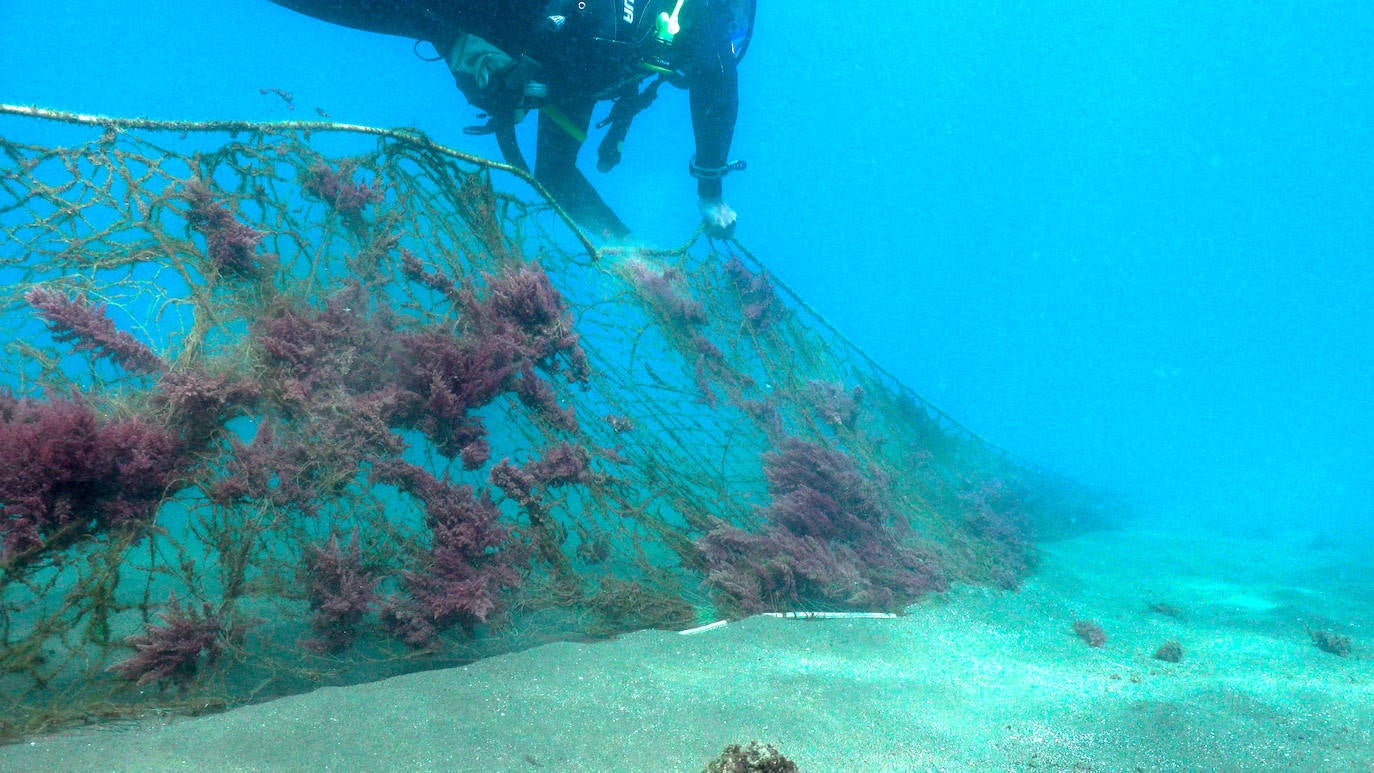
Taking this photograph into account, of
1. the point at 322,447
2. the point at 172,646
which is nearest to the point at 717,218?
the point at 322,447

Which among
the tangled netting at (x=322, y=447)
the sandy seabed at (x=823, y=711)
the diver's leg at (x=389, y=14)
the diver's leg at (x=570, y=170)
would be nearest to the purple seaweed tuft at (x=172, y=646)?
the tangled netting at (x=322, y=447)

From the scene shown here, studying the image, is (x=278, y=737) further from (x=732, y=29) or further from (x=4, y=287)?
(x=732, y=29)

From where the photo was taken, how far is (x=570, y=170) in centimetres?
716

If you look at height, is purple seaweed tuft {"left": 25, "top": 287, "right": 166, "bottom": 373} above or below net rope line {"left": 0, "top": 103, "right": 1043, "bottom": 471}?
below

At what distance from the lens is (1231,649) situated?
214 inches

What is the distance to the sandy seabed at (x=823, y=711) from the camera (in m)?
2.44

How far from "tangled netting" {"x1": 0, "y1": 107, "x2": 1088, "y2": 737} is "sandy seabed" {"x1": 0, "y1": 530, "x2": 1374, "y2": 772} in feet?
1.19

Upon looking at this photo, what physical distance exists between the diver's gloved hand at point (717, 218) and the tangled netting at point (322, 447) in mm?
1724

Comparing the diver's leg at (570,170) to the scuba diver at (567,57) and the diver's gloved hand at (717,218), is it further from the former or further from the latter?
the diver's gloved hand at (717,218)

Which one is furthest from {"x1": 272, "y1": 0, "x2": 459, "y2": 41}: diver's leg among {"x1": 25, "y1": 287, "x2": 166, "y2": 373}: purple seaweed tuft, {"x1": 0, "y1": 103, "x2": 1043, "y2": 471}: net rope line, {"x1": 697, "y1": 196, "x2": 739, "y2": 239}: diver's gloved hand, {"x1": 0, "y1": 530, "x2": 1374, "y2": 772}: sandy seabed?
{"x1": 0, "y1": 530, "x2": 1374, "y2": 772}: sandy seabed

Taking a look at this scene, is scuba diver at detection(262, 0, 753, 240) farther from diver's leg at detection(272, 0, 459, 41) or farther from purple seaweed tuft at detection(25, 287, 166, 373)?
purple seaweed tuft at detection(25, 287, 166, 373)

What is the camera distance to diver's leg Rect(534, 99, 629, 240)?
6.83 m

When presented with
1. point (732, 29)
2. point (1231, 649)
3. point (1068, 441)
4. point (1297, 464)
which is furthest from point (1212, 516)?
point (1068, 441)

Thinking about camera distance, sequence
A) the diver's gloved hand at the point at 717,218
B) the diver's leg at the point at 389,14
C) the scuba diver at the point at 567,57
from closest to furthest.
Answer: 1. the diver's leg at the point at 389,14
2. the scuba diver at the point at 567,57
3. the diver's gloved hand at the point at 717,218
